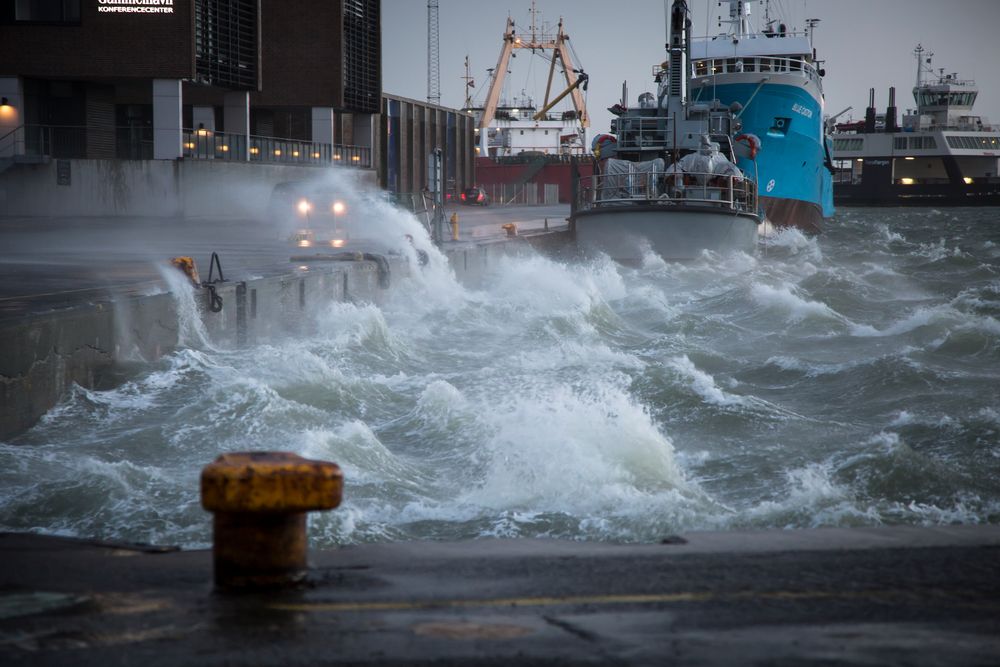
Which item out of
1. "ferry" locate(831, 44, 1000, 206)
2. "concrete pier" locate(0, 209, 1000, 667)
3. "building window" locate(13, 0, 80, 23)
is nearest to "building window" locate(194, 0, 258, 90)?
"building window" locate(13, 0, 80, 23)

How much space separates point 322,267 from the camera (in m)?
21.4

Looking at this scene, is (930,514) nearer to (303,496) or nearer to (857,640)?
(857,640)

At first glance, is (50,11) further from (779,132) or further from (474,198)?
(474,198)

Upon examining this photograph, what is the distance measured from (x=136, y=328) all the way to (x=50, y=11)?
2823cm

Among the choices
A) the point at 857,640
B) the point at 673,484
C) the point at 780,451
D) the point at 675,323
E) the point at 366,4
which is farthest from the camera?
the point at 366,4

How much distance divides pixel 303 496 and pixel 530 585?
121 cm

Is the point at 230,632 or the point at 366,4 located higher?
the point at 366,4

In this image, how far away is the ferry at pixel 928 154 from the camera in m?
99.4

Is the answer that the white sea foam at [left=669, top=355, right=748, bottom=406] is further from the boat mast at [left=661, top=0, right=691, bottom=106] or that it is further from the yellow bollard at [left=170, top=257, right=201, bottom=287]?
the boat mast at [left=661, top=0, right=691, bottom=106]

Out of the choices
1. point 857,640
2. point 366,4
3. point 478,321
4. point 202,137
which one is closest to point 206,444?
point 857,640

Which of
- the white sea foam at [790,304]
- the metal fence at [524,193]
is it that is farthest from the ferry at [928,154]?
the white sea foam at [790,304]

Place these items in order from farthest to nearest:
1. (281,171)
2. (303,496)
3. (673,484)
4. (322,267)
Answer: (281,171), (322,267), (673,484), (303,496)

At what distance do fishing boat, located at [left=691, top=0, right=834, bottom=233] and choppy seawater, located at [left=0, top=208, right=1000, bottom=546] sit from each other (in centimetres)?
2085

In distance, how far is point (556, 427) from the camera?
10625mm
